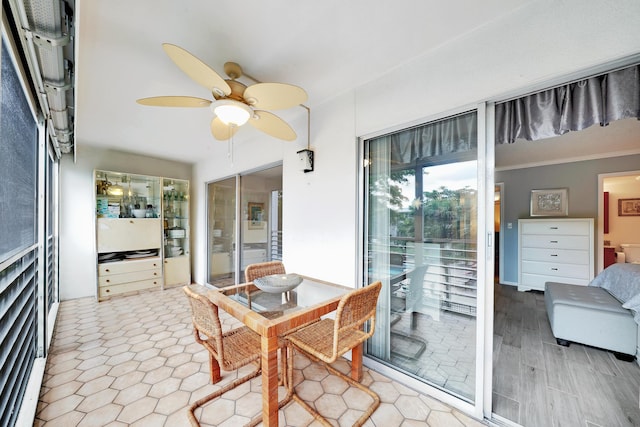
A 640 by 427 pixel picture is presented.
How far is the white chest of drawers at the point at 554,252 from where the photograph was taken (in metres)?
3.99

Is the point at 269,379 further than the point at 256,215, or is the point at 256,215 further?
the point at 256,215

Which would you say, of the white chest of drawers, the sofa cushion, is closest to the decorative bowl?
the sofa cushion

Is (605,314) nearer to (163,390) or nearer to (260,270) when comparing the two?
(260,270)

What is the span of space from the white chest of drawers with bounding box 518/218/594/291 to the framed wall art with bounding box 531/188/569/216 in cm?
34

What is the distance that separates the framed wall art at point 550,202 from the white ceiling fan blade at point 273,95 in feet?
17.4

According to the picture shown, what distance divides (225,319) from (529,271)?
5.32m

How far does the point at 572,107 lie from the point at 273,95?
1744 mm

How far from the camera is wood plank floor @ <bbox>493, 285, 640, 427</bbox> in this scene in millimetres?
1553

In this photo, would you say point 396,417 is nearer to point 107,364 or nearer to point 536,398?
point 536,398

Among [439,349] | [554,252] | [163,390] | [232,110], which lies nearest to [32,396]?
[163,390]

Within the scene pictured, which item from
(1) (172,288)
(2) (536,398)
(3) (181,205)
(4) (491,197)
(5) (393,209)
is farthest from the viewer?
(3) (181,205)

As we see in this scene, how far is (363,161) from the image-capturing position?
2.16 metres

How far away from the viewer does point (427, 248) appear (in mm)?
1865

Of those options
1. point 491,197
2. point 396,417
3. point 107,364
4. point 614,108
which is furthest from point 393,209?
point 107,364
